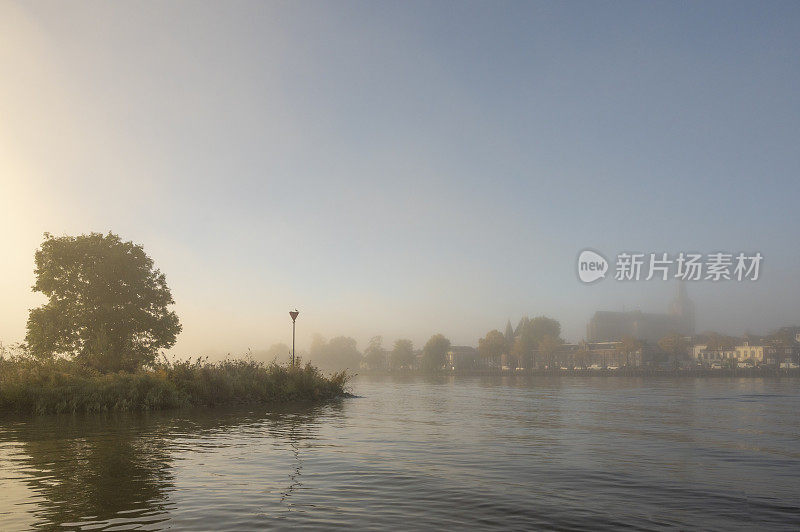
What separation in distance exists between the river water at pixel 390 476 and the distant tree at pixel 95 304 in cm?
2396

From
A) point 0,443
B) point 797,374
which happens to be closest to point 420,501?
point 0,443

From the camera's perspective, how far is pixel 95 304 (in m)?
48.4

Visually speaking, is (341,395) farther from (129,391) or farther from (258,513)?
(258,513)

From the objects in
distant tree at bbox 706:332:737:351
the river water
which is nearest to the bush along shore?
the river water

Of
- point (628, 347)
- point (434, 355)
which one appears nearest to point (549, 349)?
point (628, 347)

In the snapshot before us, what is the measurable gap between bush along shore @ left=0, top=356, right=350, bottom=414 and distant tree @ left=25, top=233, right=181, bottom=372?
11.0 m

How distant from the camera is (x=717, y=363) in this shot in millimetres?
193125

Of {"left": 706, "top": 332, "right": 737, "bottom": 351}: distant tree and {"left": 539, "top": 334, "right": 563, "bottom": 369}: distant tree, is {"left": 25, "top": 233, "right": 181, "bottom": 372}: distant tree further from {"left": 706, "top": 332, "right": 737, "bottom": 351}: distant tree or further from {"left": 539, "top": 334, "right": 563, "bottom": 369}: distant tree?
{"left": 706, "top": 332, "right": 737, "bottom": 351}: distant tree

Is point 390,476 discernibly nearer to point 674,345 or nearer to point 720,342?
point 674,345

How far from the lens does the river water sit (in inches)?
365

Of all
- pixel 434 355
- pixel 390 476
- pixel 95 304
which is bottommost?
pixel 434 355

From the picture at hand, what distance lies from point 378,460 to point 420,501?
5.12 metres

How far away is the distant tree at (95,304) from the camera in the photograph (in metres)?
46.3

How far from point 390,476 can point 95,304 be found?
44.4 meters
